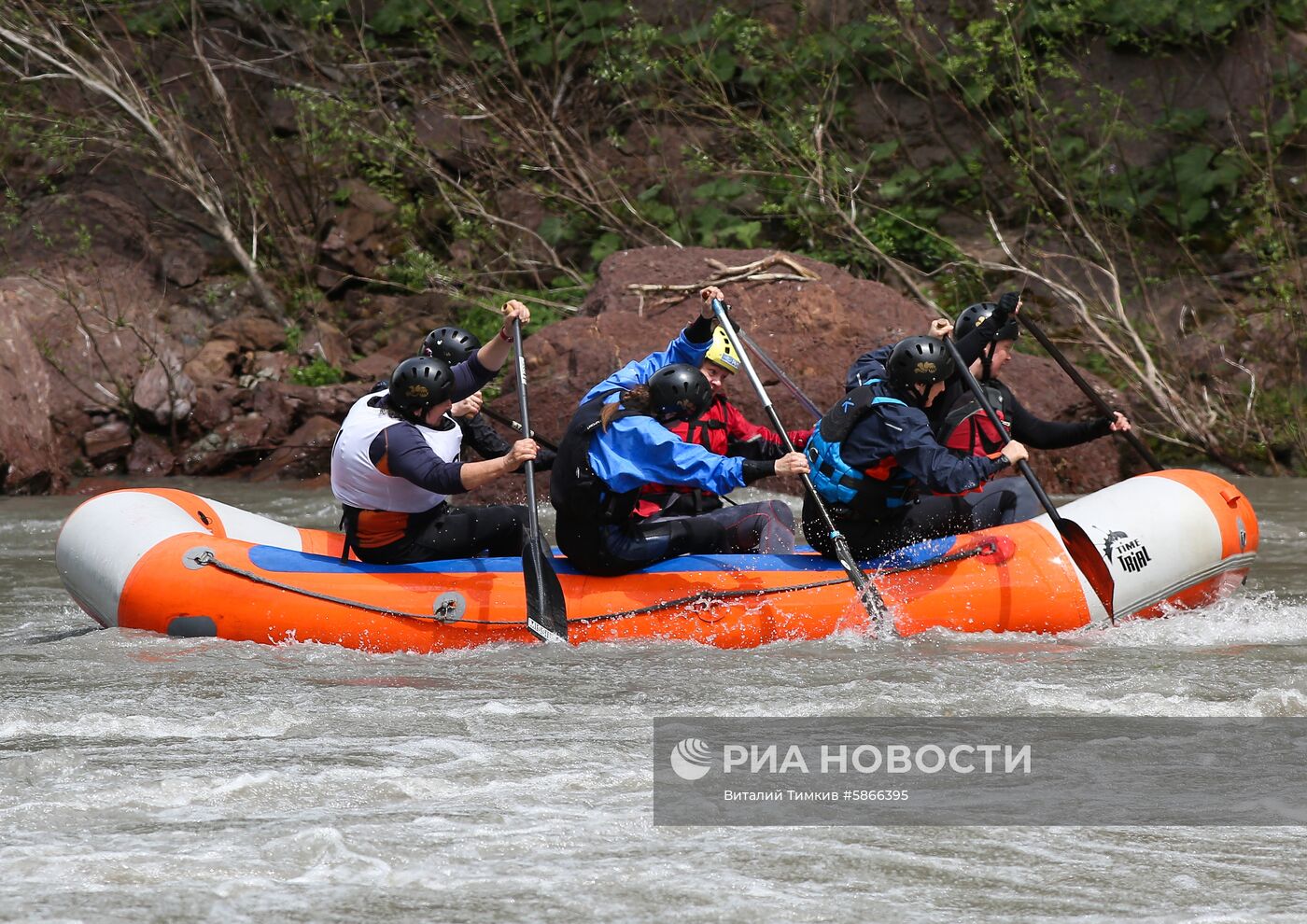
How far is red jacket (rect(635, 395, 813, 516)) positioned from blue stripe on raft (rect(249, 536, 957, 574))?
41cm

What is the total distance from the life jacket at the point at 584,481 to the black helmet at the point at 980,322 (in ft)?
6.46

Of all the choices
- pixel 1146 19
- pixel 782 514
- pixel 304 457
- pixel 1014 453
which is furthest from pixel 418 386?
pixel 1146 19

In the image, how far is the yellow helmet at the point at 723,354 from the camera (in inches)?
269

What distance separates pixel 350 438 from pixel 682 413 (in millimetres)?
1286

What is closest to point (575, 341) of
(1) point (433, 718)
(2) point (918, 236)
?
(2) point (918, 236)

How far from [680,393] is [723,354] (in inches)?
41.1

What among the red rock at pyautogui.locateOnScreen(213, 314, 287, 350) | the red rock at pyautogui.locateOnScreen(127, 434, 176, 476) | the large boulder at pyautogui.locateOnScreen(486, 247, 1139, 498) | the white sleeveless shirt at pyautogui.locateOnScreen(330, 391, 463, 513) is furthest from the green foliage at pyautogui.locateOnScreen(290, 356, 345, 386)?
the white sleeveless shirt at pyautogui.locateOnScreen(330, 391, 463, 513)

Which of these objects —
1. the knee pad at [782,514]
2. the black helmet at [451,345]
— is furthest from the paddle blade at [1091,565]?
the black helmet at [451,345]

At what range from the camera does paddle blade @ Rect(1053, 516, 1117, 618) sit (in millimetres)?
6297

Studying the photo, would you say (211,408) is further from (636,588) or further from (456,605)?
(636,588)

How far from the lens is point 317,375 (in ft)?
43.0

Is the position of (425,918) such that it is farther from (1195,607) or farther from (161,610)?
(1195,607)

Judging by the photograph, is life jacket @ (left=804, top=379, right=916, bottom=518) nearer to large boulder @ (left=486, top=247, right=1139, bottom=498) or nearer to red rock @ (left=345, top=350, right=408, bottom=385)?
large boulder @ (left=486, top=247, right=1139, bottom=498)

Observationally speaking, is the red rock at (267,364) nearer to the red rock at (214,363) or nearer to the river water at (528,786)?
the red rock at (214,363)
